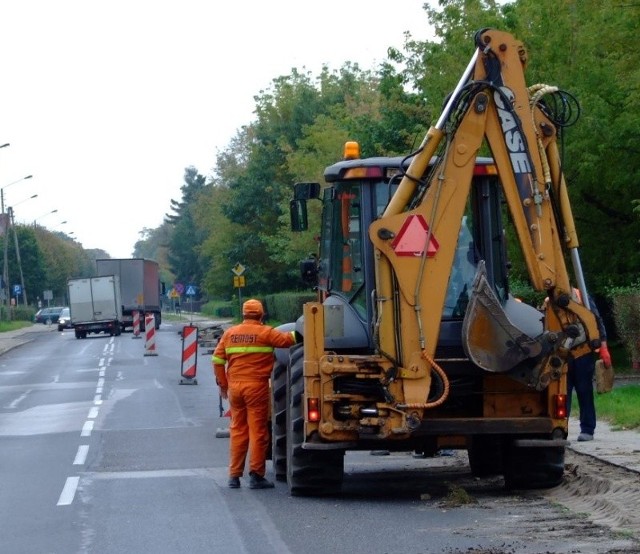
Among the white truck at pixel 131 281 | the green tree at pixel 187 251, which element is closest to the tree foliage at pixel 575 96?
the white truck at pixel 131 281

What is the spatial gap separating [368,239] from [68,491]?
3678 millimetres

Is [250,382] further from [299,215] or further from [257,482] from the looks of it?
[299,215]

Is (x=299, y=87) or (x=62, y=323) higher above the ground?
(x=299, y=87)

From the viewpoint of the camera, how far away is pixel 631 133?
22922 millimetres

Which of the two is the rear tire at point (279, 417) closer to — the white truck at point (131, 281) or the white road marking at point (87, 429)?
the white road marking at point (87, 429)

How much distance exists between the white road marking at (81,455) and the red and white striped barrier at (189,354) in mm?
10908

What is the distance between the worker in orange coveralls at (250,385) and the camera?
12.2m

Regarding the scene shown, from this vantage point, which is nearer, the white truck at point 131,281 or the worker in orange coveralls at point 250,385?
the worker in orange coveralls at point 250,385

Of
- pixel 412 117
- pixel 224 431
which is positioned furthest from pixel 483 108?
pixel 412 117

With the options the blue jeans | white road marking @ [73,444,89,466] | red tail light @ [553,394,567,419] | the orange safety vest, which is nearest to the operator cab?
the orange safety vest

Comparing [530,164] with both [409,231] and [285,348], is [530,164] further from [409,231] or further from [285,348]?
[285,348]

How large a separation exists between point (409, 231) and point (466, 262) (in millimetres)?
1048

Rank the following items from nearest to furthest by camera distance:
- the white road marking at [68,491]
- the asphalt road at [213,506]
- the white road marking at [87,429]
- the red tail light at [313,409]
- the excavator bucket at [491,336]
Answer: the asphalt road at [213,506] → the excavator bucket at [491,336] → the red tail light at [313,409] → the white road marking at [68,491] → the white road marking at [87,429]

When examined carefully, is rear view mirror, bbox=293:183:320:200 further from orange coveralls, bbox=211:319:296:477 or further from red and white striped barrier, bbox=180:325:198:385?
red and white striped barrier, bbox=180:325:198:385
